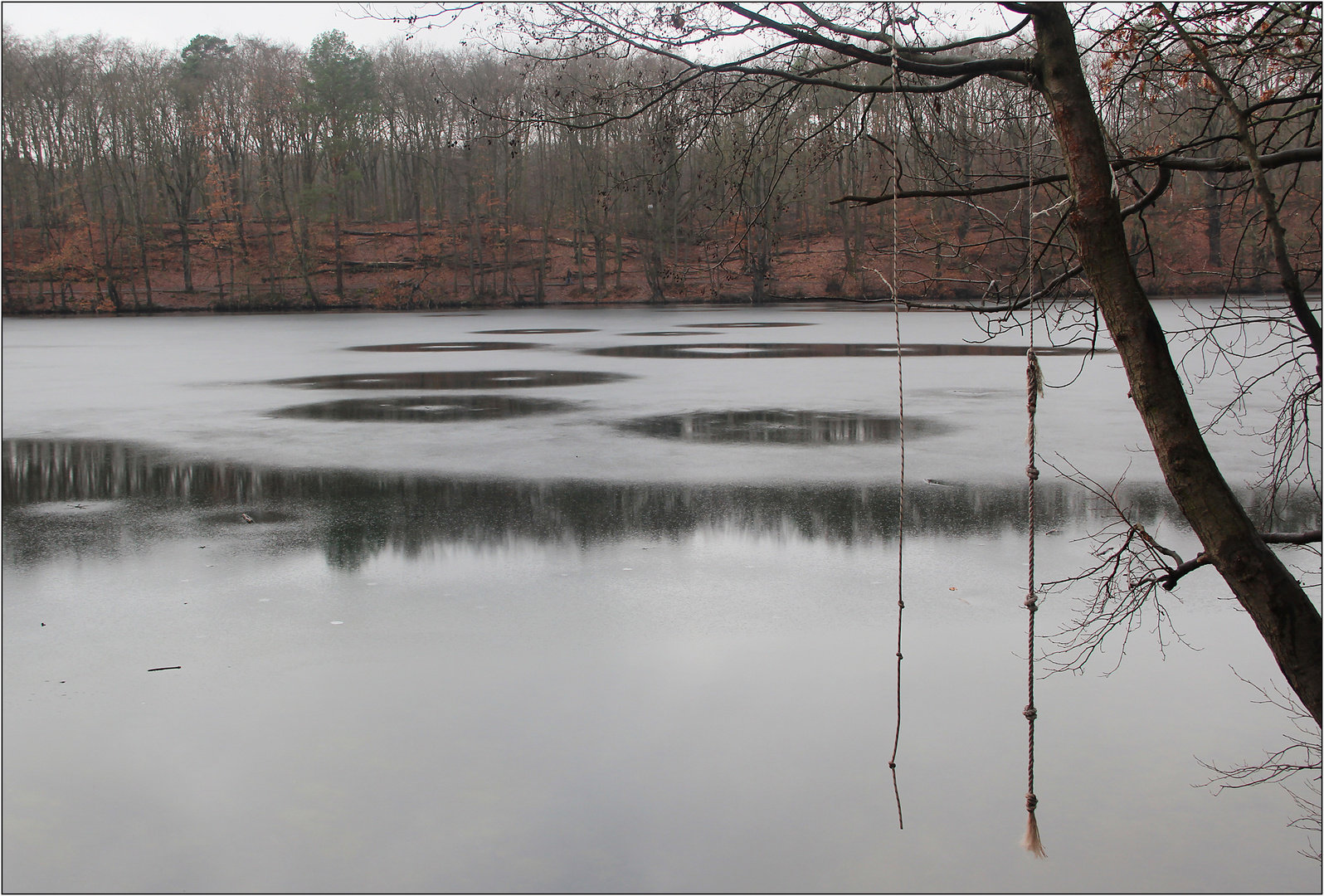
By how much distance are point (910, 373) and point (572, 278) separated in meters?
47.3

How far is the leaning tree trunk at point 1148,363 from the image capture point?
4141 millimetres

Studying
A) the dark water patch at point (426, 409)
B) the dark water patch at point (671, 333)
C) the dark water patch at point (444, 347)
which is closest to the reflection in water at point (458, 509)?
the dark water patch at point (426, 409)

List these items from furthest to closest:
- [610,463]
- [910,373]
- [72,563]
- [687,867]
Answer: [910,373] → [610,463] → [72,563] → [687,867]

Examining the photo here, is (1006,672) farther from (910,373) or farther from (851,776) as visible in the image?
(910,373)

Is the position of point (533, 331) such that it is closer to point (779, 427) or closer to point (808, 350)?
point (808, 350)

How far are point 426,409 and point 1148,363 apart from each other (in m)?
14.6

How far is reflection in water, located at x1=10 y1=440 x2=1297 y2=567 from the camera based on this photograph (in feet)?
31.8

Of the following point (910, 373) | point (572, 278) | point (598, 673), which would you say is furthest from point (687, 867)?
point (572, 278)

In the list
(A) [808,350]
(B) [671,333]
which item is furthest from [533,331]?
(A) [808,350]

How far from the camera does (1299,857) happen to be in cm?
479

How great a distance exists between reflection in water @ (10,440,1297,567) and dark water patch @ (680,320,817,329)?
27663 mm

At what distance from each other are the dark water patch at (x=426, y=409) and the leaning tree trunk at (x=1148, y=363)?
13056mm

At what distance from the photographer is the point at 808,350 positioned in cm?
2828

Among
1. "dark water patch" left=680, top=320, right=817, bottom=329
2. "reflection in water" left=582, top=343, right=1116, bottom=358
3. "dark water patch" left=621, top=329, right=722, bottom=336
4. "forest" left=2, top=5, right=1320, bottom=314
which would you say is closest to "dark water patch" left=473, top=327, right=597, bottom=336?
"dark water patch" left=621, top=329, right=722, bottom=336
